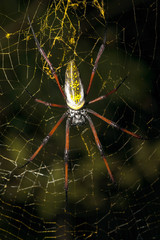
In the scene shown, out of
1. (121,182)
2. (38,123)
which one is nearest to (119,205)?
(121,182)

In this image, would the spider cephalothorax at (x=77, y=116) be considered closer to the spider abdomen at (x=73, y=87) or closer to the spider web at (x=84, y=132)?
the spider abdomen at (x=73, y=87)

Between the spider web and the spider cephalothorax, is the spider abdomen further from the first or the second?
the spider web

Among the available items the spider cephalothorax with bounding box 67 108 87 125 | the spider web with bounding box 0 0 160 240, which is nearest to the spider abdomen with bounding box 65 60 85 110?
the spider cephalothorax with bounding box 67 108 87 125

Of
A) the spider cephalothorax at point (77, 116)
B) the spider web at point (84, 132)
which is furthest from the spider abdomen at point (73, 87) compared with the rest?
the spider web at point (84, 132)

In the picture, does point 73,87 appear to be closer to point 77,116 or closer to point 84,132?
point 77,116

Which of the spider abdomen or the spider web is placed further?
the spider web

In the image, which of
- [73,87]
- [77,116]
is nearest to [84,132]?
[77,116]

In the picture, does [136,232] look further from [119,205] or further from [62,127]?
[62,127]

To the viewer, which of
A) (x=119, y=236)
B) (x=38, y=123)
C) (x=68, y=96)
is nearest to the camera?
(x=68, y=96)
